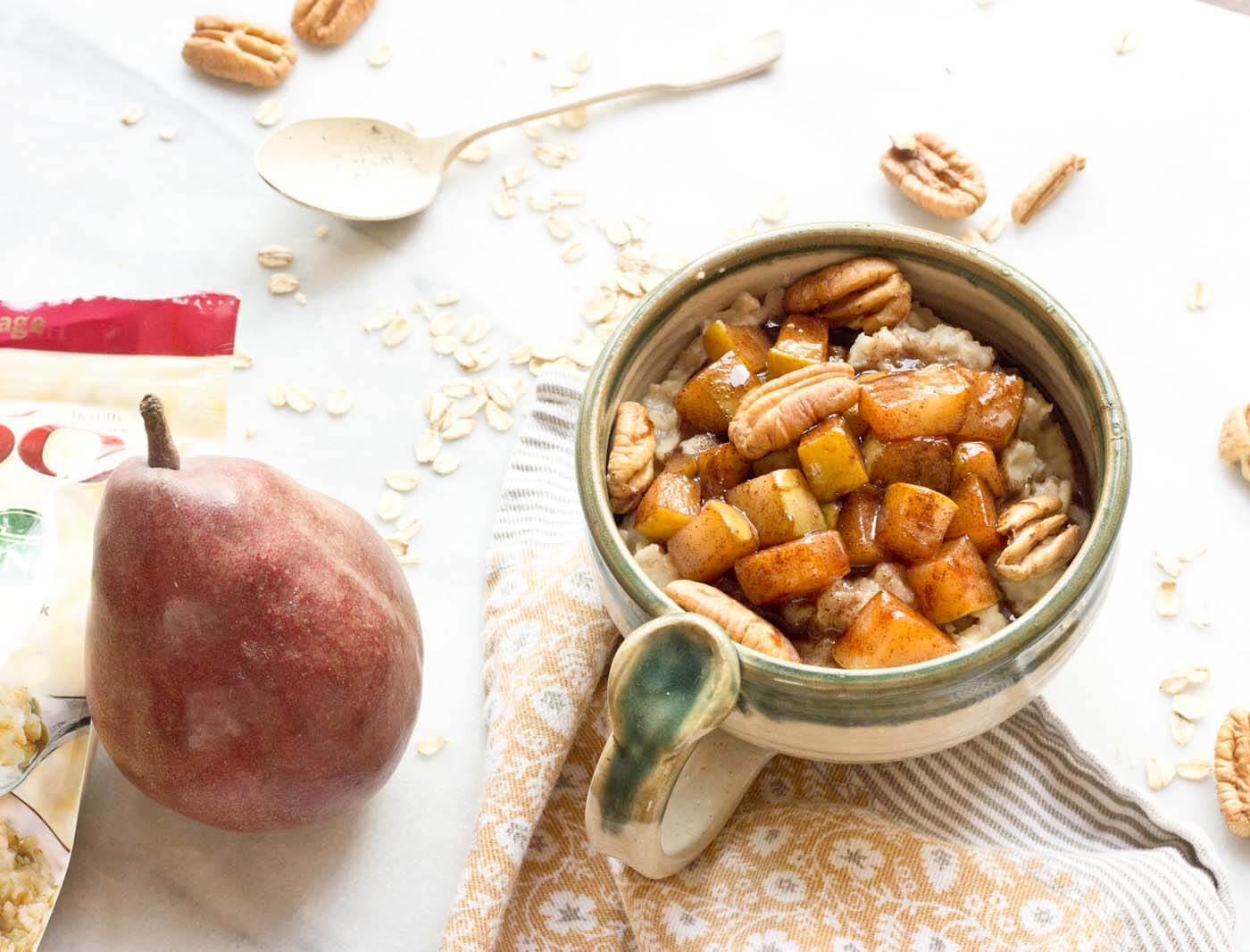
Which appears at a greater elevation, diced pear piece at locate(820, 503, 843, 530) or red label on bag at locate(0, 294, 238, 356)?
diced pear piece at locate(820, 503, 843, 530)

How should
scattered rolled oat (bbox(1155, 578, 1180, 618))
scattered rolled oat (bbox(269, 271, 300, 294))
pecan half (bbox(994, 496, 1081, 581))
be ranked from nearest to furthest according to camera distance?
pecan half (bbox(994, 496, 1081, 581))
scattered rolled oat (bbox(1155, 578, 1180, 618))
scattered rolled oat (bbox(269, 271, 300, 294))

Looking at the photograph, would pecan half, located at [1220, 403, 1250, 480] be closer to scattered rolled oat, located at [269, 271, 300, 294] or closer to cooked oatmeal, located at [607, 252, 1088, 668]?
cooked oatmeal, located at [607, 252, 1088, 668]

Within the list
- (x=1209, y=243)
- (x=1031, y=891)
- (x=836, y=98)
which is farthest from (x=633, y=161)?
(x=1031, y=891)

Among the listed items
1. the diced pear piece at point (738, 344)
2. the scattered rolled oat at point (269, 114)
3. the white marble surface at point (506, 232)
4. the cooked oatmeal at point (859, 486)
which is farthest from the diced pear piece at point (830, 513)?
the scattered rolled oat at point (269, 114)

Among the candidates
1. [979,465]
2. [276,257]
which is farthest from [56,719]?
[979,465]

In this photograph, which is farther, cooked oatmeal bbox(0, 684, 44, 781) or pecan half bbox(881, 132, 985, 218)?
pecan half bbox(881, 132, 985, 218)

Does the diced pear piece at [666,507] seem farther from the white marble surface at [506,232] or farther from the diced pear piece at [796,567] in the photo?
the white marble surface at [506,232]

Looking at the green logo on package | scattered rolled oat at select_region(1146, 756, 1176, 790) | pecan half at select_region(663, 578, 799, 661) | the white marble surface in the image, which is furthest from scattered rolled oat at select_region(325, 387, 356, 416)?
scattered rolled oat at select_region(1146, 756, 1176, 790)
